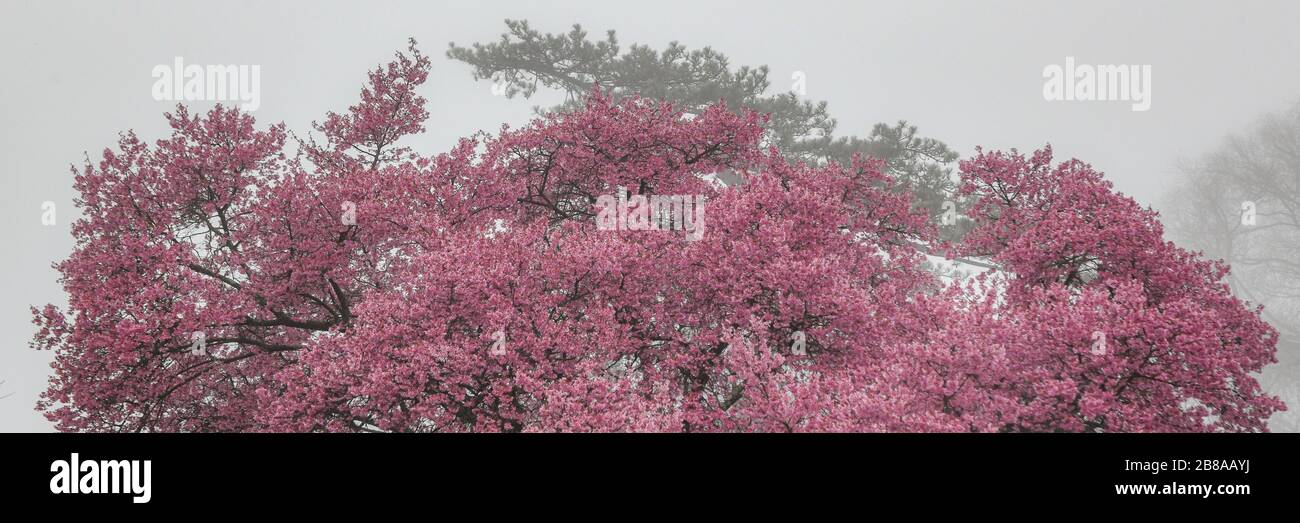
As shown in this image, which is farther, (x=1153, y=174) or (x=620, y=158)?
(x=1153, y=174)

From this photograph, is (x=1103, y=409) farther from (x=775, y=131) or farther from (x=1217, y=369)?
(x=775, y=131)

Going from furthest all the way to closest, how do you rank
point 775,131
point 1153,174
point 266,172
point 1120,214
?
point 1153,174 < point 775,131 < point 266,172 < point 1120,214

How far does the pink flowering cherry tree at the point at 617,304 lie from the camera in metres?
9.91

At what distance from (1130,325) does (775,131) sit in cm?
2663

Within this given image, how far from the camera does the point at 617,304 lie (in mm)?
12352

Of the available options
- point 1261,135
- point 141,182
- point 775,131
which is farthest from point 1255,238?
point 141,182

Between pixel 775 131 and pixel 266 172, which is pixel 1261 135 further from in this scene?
pixel 266 172

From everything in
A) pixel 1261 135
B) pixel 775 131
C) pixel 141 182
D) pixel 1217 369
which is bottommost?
pixel 1217 369

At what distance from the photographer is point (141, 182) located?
14.8 m

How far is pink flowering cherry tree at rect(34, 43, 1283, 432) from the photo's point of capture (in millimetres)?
9906

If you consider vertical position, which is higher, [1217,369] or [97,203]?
[97,203]
